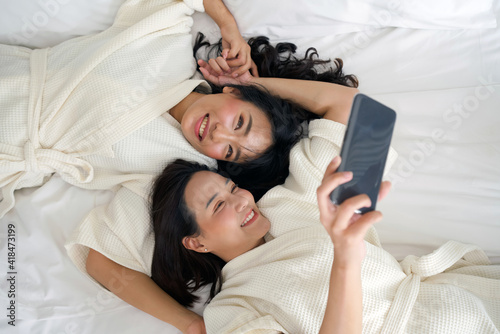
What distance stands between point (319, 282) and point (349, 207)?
0.45 metres

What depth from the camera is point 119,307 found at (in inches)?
57.2

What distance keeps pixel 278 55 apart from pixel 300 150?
1.49 feet

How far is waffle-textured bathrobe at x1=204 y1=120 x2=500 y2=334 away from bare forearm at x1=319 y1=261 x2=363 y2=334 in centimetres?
21

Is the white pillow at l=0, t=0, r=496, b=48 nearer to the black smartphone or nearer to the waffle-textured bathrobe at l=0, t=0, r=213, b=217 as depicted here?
the waffle-textured bathrobe at l=0, t=0, r=213, b=217

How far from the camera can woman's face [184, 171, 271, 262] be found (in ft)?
4.33

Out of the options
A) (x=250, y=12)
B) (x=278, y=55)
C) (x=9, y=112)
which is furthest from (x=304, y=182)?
(x=9, y=112)

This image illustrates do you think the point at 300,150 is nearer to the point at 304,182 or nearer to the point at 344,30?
the point at 304,182

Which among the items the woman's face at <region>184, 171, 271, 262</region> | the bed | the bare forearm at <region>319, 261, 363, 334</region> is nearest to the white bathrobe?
the bed

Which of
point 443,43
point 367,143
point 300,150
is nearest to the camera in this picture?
point 367,143

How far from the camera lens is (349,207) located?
0.85 metres

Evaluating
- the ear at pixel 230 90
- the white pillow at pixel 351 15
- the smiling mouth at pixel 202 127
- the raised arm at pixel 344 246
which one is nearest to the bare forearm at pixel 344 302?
the raised arm at pixel 344 246

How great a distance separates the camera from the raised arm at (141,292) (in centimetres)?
136

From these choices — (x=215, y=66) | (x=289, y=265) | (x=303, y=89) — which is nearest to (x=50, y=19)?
(x=215, y=66)

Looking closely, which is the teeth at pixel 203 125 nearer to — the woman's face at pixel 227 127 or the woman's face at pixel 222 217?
the woman's face at pixel 227 127
